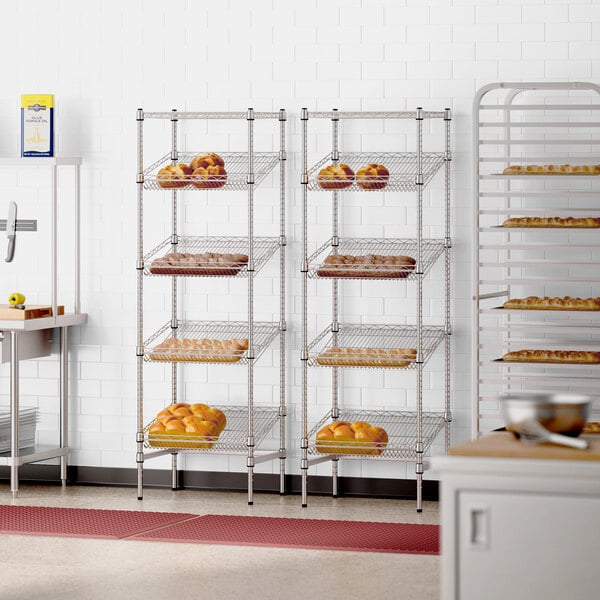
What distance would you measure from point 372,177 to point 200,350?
1.34 metres

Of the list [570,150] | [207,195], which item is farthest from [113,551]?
[570,150]

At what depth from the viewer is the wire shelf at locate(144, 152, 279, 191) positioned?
6.91m

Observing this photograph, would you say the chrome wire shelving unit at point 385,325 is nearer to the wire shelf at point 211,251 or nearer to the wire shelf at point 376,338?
the wire shelf at point 376,338

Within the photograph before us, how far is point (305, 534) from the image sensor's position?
609cm

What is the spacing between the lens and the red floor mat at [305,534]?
5840mm

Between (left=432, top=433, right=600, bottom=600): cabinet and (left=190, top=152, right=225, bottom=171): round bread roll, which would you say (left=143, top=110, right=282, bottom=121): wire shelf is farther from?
(left=432, top=433, right=600, bottom=600): cabinet

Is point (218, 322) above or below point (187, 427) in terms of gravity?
above

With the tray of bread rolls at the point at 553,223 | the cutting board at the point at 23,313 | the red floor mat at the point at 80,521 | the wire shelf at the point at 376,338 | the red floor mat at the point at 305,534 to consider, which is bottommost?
the red floor mat at the point at 305,534

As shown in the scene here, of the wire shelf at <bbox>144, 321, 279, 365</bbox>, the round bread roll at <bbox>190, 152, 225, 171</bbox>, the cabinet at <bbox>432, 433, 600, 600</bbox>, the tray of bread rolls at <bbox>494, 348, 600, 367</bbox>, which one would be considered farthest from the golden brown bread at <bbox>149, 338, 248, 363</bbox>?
the cabinet at <bbox>432, 433, 600, 600</bbox>

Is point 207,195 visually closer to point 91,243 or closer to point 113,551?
point 91,243

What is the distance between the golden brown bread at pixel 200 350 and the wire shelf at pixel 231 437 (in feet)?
1.40

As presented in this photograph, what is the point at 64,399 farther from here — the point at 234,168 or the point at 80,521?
the point at 234,168

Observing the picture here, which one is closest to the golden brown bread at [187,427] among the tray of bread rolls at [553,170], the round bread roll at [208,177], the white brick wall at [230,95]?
the white brick wall at [230,95]

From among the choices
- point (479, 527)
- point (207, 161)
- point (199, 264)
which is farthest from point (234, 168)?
point (479, 527)
